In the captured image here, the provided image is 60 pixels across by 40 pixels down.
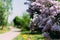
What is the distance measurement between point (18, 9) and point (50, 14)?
49722 mm

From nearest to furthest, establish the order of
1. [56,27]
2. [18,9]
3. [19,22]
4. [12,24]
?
[56,27], [19,22], [12,24], [18,9]

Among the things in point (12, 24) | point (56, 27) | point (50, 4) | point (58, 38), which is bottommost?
point (12, 24)

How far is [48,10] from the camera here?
11.5 m

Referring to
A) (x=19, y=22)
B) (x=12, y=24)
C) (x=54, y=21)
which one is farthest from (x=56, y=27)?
(x=12, y=24)

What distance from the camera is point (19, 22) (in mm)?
47719

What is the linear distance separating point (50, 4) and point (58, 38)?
204 centimetres

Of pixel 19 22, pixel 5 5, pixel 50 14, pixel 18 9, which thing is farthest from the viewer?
pixel 18 9

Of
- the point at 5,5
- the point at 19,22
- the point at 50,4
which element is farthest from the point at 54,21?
the point at 19,22

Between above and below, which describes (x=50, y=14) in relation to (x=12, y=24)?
above

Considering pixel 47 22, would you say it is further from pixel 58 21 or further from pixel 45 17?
pixel 45 17

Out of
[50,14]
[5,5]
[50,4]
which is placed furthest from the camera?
[5,5]

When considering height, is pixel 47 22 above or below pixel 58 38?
above

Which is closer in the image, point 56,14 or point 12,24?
point 56,14

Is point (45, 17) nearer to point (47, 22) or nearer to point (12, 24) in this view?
point (47, 22)
